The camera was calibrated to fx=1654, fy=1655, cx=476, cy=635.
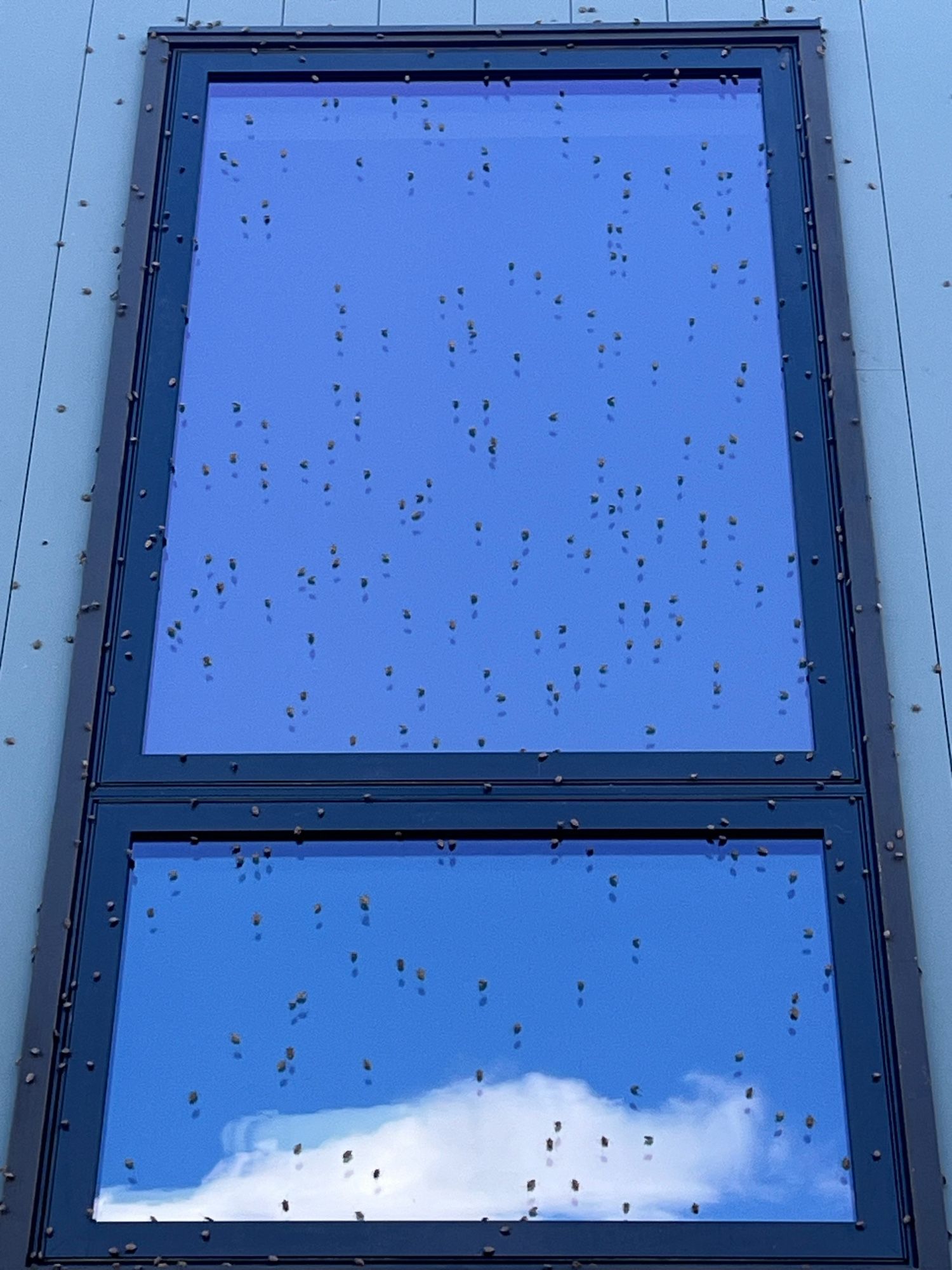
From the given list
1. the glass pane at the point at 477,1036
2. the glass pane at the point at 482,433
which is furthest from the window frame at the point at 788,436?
the glass pane at the point at 477,1036

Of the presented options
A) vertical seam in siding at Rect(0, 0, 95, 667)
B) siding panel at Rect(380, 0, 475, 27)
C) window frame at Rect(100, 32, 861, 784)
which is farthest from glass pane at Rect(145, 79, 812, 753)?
vertical seam in siding at Rect(0, 0, 95, 667)

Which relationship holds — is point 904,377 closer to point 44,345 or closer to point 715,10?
point 715,10

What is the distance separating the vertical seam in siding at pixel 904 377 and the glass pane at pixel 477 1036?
41cm

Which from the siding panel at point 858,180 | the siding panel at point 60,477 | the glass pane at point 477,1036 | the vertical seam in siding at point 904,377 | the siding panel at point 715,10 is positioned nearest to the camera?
the glass pane at point 477,1036

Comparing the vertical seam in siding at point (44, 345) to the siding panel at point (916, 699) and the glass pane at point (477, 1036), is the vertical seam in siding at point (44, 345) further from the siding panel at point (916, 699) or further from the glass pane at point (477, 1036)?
the siding panel at point (916, 699)

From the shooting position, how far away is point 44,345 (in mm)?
3211

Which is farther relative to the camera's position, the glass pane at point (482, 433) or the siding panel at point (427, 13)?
the siding panel at point (427, 13)

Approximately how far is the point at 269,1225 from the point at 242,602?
1.07m

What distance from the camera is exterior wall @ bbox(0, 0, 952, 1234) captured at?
2781 mm

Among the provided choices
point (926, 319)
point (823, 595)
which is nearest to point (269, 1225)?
point (823, 595)

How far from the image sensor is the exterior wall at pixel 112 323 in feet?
9.12

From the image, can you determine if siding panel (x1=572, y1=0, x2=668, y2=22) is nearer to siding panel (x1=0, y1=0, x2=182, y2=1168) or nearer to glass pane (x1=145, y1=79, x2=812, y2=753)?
glass pane (x1=145, y1=79, x2=812, y2=753)

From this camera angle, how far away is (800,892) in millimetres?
2723

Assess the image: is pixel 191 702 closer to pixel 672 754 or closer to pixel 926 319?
pixel 672 754
